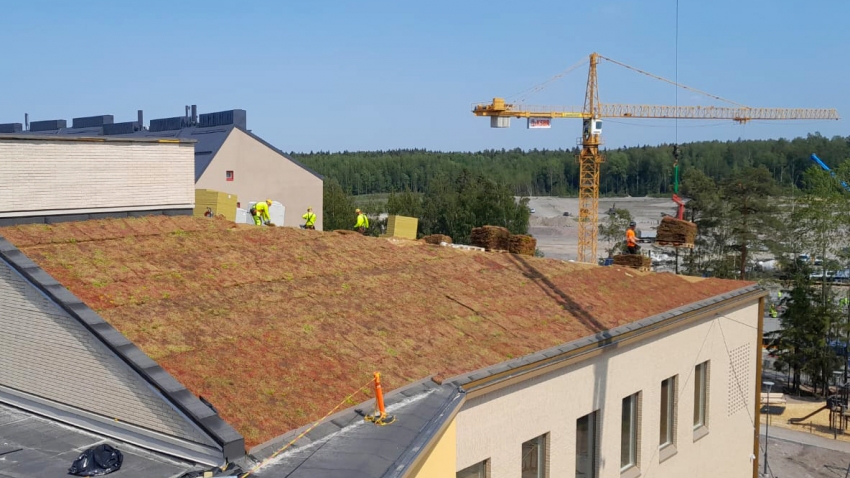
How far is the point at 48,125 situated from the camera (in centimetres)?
5441

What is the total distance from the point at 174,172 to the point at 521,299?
7745 millimetres

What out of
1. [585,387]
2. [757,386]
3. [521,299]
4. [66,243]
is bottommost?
[757,386]

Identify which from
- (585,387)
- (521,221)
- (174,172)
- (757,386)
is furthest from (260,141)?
(521,221)

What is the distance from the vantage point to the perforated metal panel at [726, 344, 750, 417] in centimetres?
2008

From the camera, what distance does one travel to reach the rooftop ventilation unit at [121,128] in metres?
51.5

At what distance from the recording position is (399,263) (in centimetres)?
A: 1723

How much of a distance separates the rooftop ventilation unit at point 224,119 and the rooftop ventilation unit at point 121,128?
5.57 metres

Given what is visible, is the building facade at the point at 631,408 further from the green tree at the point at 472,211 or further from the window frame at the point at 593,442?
the green tree at the point at 472,211

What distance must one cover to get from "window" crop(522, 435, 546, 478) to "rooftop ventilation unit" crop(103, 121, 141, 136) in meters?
43.8

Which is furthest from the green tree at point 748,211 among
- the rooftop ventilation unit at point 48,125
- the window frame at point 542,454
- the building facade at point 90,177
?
the building facade at point 90,177

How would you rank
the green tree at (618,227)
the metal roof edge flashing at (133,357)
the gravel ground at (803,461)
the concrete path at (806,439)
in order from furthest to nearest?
the green tree at (618,227) → the concrete path at (806,439) → the gravel ground at (803,461) → the metal roof edge flashing at (133,357)

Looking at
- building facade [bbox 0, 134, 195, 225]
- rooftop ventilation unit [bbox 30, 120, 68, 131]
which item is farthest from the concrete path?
rooftop ventilation unit [bbox 30, 120, 68, 131]

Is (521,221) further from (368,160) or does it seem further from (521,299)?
(368,160)

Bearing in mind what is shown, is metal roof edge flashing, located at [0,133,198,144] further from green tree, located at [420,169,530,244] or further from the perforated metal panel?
green tree, located at [420,169,530,244]
